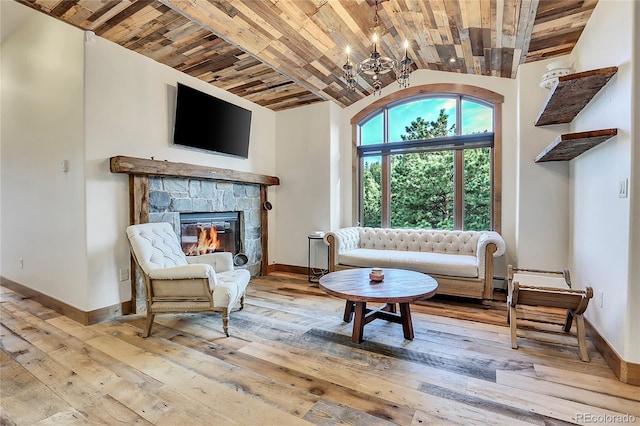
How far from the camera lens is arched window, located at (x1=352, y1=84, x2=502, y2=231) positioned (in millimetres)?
4273

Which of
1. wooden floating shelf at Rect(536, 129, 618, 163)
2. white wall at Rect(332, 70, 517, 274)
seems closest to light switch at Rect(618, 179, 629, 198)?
wooden floating shelf at Rect(536, 129, 618, 163)

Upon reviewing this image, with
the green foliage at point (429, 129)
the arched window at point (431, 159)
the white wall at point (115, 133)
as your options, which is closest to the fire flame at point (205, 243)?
the white wall at point (115, 133)

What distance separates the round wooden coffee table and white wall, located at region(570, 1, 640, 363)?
1.16 metres

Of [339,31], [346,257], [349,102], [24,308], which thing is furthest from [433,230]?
[24,308]

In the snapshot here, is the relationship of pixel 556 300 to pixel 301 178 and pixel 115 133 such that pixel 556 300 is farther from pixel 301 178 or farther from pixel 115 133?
pixel 115 133

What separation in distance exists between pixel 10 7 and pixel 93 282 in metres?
3.07

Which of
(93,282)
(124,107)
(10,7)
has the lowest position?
(93,282)

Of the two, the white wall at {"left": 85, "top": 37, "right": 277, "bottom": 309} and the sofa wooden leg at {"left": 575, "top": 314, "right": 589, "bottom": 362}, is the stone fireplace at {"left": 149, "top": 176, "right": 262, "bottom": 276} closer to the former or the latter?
the white wall at {"left": 85, "top": 37, "right": 277, "bottom": 309}

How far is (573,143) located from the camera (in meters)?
2.39

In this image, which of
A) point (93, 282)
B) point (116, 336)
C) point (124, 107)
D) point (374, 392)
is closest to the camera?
point (374, 392)

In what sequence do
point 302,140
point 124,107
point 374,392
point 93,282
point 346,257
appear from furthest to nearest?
1. point 302,140
2. point 346,257
3. point 124,107
4. point 93,282
5. point 374,392

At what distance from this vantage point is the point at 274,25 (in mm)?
3062

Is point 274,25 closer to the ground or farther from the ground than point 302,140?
farther from the ground

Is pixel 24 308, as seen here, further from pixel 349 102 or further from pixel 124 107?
pixel 349 102
